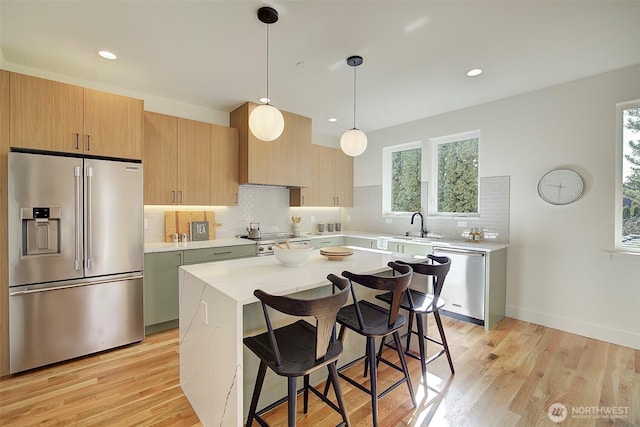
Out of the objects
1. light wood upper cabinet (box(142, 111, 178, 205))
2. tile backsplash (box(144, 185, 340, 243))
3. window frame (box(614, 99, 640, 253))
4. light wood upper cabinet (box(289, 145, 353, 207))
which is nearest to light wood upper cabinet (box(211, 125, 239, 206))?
tile backsplash (box(144, 185, 340, 243))

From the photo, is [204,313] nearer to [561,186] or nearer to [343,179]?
[561,186]

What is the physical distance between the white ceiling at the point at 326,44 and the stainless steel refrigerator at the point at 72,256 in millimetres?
975

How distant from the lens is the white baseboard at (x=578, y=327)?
271cm

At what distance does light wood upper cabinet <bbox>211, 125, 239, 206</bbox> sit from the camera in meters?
3.70

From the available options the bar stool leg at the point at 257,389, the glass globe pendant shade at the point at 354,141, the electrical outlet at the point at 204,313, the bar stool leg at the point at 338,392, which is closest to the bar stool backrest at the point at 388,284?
the bar stool leg at the point at 338,392

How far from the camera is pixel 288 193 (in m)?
4.76

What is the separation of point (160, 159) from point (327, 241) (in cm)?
258

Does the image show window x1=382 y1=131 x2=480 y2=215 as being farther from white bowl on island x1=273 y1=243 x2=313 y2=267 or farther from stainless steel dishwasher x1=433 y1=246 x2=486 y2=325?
white bowl on island x1=273 y1=243 x2=313 y2=267

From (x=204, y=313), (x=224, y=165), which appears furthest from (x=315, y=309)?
(x=224, y=165)

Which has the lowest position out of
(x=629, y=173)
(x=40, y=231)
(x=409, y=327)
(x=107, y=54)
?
(x=409, y=327)

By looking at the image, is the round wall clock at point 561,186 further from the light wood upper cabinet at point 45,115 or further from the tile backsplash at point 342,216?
the light wood upper cabinet at point 45,115

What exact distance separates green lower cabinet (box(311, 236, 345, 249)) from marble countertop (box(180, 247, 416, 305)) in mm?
1807

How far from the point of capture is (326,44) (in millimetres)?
2318

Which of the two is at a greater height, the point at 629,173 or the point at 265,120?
the point at 265,120
